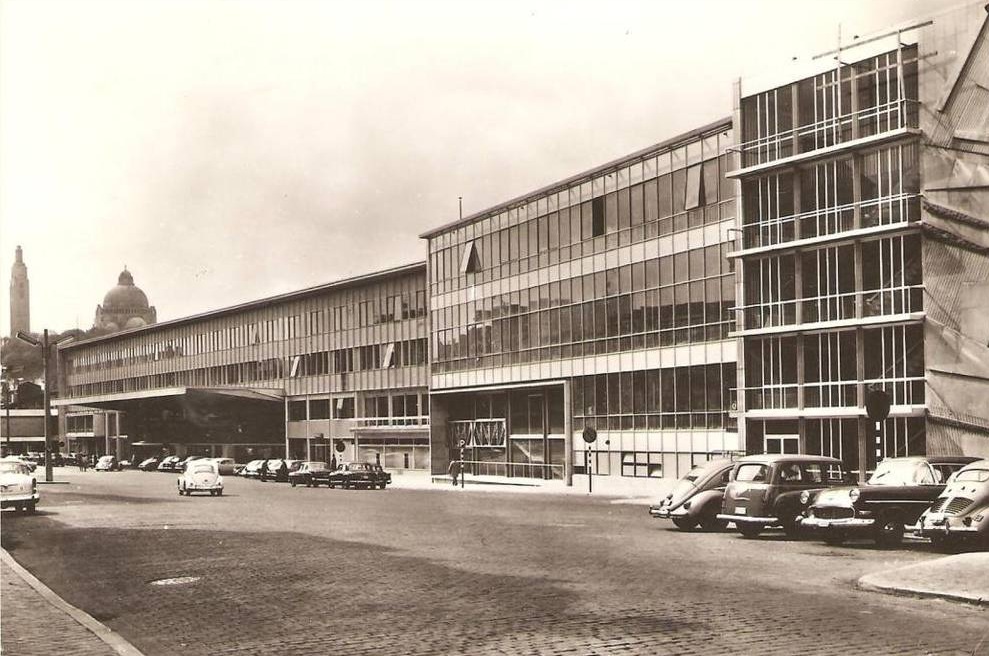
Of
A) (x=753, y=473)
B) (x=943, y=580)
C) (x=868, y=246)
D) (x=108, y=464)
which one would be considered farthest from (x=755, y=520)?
(x=108, y=464)

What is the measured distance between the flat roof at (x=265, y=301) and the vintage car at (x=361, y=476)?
19.5 m

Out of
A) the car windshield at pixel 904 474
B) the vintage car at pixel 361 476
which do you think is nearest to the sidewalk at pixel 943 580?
the car windshield at pixel 904 474

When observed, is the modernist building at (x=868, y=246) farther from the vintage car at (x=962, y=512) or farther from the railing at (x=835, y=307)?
the vintage car at (x=962, y=512)

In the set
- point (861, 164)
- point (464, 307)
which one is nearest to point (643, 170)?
point (861, 164)

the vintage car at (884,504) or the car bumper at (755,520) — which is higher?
the vintage car at (884,504)

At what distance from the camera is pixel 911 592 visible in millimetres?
12617

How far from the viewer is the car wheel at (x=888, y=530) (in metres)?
A: 18.5

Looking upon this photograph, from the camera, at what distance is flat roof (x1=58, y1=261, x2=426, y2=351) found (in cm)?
7069

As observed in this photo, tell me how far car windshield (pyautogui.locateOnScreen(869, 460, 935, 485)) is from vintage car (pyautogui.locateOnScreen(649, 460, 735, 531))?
3.55 m

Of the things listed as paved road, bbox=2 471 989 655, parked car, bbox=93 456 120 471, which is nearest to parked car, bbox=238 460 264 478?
parked car, bbox=93 456 120 471

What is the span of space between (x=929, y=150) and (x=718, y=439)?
13.6 m

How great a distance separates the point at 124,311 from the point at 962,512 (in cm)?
11136

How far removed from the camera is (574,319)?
51.6 m

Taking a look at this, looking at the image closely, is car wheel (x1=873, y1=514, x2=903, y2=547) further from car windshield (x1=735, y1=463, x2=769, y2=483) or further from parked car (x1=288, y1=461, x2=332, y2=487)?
parked car (x1=288, y1=461, x2=332, y2=487)
